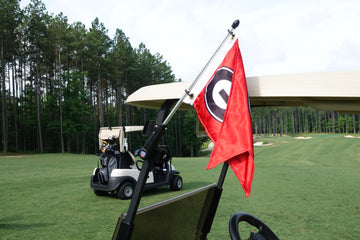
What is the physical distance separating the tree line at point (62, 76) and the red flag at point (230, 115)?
2817 cm

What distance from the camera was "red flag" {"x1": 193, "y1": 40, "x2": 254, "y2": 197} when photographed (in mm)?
1809

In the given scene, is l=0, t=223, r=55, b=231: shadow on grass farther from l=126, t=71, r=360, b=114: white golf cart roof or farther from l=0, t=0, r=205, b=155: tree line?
l=0, t=0, r=205, b=155: tree line

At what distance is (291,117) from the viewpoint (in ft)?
278

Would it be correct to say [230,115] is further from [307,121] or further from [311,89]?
[307,121]

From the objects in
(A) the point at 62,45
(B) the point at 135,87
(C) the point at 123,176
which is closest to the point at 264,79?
(C) the point at 123,176

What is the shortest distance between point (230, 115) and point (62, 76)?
97.6ft

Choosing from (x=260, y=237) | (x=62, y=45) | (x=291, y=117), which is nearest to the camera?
(x=260, y=237)

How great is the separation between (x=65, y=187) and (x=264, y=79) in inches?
318

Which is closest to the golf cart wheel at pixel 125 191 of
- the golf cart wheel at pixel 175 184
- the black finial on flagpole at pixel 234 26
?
the golf cart wheel at pixel 175 184

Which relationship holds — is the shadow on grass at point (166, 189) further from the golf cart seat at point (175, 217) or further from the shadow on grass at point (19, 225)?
the golf cart seat at point (175, 217)

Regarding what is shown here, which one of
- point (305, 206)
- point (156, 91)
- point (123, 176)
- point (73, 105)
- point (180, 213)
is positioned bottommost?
point (305, 206)

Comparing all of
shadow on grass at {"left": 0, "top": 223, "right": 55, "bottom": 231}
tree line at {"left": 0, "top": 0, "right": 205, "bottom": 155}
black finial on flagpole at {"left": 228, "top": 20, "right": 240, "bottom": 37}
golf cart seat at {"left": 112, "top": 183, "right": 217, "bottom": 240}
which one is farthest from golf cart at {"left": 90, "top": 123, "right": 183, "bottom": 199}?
tree line at {"left": 0, "top": 0, "right": 205, "bottom": 155}

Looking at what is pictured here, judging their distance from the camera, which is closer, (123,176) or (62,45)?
(123,176)

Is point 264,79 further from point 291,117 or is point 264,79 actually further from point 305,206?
point 291,117
